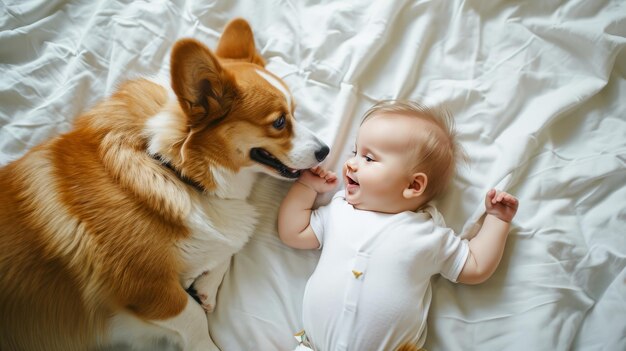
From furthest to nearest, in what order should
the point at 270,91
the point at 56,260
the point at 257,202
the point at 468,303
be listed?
the point at 257,202, the point at 468,303, the point at 270,91, the point at 56,260

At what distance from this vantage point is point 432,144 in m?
1.43

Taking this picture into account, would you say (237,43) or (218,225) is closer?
(218,225)

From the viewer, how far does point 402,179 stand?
1.43 metres

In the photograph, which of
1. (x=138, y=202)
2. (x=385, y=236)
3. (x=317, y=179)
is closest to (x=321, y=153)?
(x=317, y=179)

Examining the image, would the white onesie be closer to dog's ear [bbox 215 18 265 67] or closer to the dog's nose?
the dog's nose

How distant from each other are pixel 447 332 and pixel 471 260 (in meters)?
0.27

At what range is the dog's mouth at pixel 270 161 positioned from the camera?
1.38 m

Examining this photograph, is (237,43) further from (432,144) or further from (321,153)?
(432,144)

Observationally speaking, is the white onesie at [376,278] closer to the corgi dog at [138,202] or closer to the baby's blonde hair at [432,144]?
the baby's blonde hair at [432,144]

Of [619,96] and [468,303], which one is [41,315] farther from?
[619,96]

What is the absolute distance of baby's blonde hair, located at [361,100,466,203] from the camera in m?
1.43

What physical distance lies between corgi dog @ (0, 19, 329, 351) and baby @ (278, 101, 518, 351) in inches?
7.8

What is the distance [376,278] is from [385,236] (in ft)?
0.48

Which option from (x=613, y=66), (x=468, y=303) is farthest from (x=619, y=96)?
(x=468, y=303)
